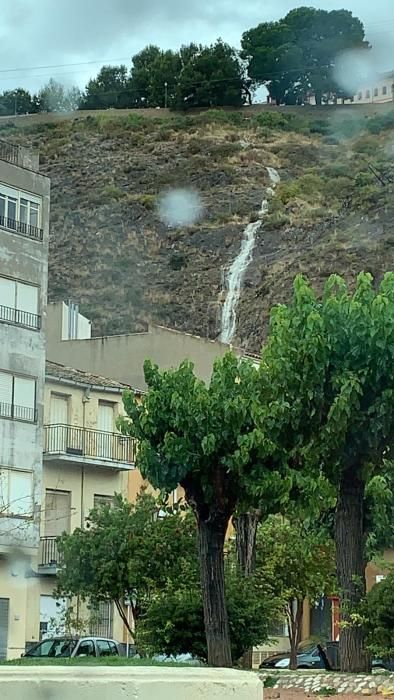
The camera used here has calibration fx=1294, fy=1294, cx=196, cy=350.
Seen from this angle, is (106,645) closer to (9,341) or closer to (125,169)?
(9,341)

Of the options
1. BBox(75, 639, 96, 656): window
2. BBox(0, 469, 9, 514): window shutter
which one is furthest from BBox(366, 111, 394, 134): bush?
BBox(75, 639, 96, 656): window

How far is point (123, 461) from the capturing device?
1756 inches

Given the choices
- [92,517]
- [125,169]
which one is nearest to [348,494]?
[92,517]

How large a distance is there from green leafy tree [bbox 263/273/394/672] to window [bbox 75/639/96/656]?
9048 millimetres

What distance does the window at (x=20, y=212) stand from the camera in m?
43.4

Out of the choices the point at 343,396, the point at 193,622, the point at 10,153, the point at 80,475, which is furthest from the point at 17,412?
the point at 343,396

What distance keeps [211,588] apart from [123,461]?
80.6 feet

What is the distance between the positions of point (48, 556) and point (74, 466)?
332 centimetres

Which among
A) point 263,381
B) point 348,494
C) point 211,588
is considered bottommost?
point 211,588

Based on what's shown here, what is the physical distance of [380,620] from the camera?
63.0ft

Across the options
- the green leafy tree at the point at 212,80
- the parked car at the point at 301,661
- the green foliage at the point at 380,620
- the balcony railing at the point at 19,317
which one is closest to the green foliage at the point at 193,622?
the green foliage at the point at 380,620

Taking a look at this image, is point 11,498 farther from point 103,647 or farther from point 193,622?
point 193,622

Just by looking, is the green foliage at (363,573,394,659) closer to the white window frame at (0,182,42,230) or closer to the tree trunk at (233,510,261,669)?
the tree trunk at (233,510,261,669)

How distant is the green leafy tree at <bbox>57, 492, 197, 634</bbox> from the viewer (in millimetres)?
28516
